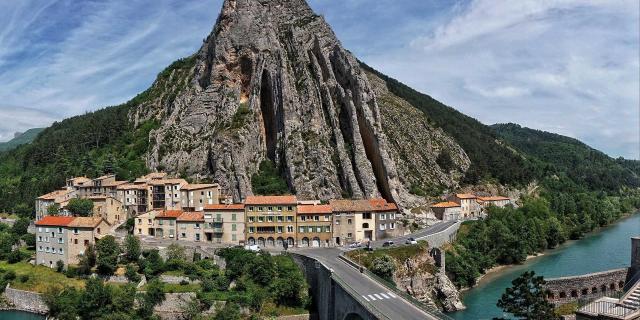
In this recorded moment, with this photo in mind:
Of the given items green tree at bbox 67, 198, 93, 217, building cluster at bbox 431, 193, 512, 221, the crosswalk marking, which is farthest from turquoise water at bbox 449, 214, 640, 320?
green tree at bbox 67, 198, 93, 217

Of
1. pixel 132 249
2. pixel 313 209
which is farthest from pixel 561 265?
pixel 132 249

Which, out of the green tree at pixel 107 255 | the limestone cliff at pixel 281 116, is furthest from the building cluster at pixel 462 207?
the green tree at pixel 107 255

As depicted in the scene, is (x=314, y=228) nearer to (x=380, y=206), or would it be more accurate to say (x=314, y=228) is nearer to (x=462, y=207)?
(x=380, y=206)

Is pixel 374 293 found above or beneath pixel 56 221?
beneath

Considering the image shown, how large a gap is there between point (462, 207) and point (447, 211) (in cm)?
458

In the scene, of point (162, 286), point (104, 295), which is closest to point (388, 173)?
point (162, 286)

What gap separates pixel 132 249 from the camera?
59719 mm

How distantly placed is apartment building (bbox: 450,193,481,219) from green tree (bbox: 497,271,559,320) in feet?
185

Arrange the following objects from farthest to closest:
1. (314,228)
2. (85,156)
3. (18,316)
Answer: (85,156) → (314,228) → (18,316)

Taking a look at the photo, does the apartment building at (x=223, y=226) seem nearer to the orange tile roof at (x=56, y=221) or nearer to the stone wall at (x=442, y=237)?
the orange tile roof at (x=56, y=221)

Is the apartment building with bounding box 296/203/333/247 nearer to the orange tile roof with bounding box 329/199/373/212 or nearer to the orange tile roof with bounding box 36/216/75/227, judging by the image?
the orange tile roof with bounding box 329/199/373/212

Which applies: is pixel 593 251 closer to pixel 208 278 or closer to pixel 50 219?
pixel 208 278

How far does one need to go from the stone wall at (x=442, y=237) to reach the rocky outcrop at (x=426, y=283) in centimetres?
614

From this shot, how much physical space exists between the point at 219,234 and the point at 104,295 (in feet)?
63.8
